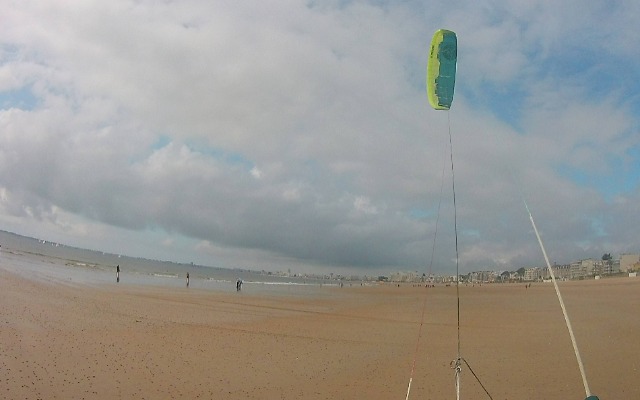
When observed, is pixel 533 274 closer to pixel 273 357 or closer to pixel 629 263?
pixel 629 263

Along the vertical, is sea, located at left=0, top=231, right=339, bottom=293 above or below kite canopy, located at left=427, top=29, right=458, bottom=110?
below

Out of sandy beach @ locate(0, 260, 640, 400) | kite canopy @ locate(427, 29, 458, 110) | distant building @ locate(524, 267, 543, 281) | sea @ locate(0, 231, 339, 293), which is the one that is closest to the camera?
kite canopy @ locate(427, 29, 458, 110)

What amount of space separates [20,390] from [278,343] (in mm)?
6338

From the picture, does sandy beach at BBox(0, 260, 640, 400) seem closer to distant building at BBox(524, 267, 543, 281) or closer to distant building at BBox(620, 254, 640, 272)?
distant building at BBox(620, 254, 640, 272)

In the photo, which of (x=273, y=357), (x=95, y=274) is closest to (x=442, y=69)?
(x=273, y=357)

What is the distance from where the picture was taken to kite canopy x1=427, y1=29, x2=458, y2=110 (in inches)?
251

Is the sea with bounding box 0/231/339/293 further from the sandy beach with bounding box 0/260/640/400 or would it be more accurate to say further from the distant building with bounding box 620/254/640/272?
the distant building with bounding box 620/254/640/272

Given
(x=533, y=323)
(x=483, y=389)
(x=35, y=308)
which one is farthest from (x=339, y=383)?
(x=533, y=323)

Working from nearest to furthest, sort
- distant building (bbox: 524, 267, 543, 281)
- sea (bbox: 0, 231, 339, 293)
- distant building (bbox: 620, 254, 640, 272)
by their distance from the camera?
sea (bbox: 0, 231, 339, 293) < distant building (bbox: 620, 254, 640, 272) < distant building (bbox: 524, 267, 543, 281)

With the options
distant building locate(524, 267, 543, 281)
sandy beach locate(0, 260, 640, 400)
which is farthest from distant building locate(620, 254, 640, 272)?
sandy beach locate(0, 260, 640, 400)

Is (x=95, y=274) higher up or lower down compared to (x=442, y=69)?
lower down

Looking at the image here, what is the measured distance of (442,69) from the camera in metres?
6.48

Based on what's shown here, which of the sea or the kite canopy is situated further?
the sea

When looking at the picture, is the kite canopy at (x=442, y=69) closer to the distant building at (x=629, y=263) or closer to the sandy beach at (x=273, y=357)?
the sandy beach at (x=273, y=357)
